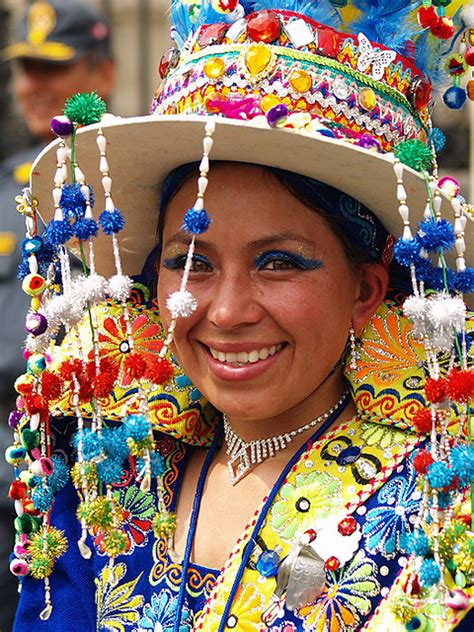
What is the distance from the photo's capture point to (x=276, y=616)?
2.23 m

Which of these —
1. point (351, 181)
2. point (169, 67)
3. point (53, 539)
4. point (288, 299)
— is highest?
point (169, 67)

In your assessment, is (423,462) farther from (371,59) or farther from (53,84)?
(53,84)

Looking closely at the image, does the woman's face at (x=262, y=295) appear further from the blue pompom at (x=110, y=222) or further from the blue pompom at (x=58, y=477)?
the blue pompom at (x=58, y=477)

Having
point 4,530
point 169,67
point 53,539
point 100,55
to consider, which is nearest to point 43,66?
point 100,55

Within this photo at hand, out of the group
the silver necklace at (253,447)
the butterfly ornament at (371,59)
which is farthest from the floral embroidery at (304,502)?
the butterfly ornament at (371,59)

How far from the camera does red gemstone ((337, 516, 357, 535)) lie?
7.27ft

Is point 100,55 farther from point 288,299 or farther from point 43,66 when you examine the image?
point 288,299

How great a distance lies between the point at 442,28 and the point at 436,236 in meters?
0.53

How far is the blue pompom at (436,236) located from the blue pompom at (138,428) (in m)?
0.59

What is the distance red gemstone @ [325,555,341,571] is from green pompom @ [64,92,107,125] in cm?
95

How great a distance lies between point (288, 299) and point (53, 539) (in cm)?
73

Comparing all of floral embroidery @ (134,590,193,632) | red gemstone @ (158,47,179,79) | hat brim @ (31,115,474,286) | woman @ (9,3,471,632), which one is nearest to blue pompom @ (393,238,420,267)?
woman @ (9,3,471,632)

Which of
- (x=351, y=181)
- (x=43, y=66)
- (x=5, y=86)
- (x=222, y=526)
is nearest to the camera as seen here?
(x=351, y=181)

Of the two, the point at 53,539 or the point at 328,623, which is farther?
the point at 53,539
